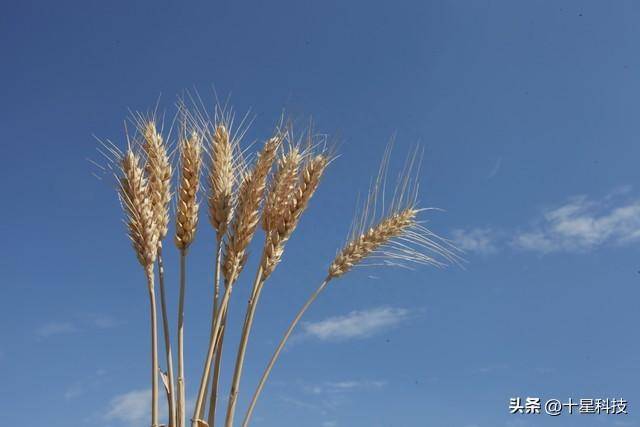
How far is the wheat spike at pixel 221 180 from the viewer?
2.54m

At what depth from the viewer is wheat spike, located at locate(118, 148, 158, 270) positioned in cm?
245

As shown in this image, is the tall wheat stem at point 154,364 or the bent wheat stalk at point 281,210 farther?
the bent wheat stalk at point 281,210

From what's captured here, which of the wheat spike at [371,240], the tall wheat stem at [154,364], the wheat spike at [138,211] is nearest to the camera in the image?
the tall wheat stem at [154,364]

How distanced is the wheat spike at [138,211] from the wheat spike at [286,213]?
43cm

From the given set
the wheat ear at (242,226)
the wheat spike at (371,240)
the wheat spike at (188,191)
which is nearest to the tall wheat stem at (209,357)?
the wheat ear at (242,226)

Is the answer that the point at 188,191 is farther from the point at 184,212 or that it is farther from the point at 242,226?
the point at 242,226

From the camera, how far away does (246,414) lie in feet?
7.80

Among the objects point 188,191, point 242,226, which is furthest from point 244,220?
point 188,191

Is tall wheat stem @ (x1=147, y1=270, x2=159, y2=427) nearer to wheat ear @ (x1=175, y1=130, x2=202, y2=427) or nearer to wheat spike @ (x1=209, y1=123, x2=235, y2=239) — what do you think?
wheat ear @ (x1=175, y1=130, x2=202, y2=427)

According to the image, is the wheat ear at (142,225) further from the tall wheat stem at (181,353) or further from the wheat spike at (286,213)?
the wheat spike at (286,213)

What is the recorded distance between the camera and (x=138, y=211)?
249 centimetres

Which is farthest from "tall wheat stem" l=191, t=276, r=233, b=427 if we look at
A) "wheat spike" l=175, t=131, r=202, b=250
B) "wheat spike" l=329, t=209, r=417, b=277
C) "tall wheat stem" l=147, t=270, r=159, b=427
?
"wheat spike" l=329, t=209, r=417, b=277

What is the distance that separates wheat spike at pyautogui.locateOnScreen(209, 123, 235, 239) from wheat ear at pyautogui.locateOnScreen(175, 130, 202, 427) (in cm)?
6

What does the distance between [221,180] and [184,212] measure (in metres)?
0.21
